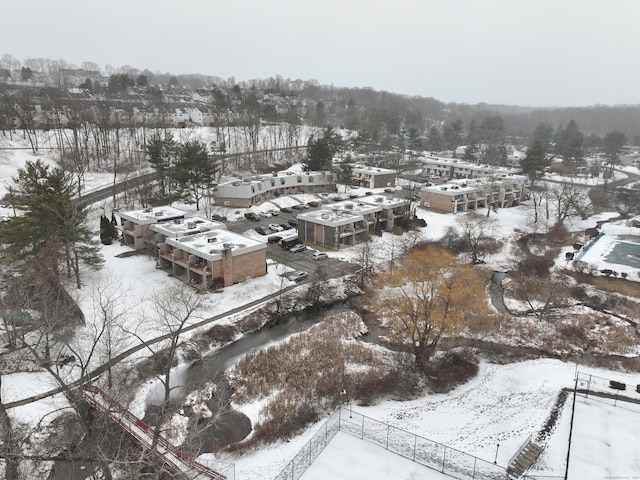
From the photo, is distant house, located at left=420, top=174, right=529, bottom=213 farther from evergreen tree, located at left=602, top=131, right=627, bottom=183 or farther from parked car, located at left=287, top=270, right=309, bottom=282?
evergreen tree, located at left=602, top=131, right=627, bottom=183

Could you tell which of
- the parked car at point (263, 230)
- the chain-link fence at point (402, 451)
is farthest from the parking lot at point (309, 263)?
the chain-link fence at point (402, 451)

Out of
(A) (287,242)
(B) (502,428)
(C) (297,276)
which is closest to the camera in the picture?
(B) (502,428)

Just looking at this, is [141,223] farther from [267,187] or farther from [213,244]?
[267,187]

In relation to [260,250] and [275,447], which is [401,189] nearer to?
[260,250]

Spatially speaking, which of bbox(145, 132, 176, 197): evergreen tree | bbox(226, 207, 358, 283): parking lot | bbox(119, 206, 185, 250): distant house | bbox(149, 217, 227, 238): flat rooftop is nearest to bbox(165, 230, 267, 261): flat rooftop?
bbox(149, 217, 227, 238): flat rooftop

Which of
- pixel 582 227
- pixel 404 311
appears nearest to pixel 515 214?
pixel 582 227

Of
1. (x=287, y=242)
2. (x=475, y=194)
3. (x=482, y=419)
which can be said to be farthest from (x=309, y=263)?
(x=475, y=194)
